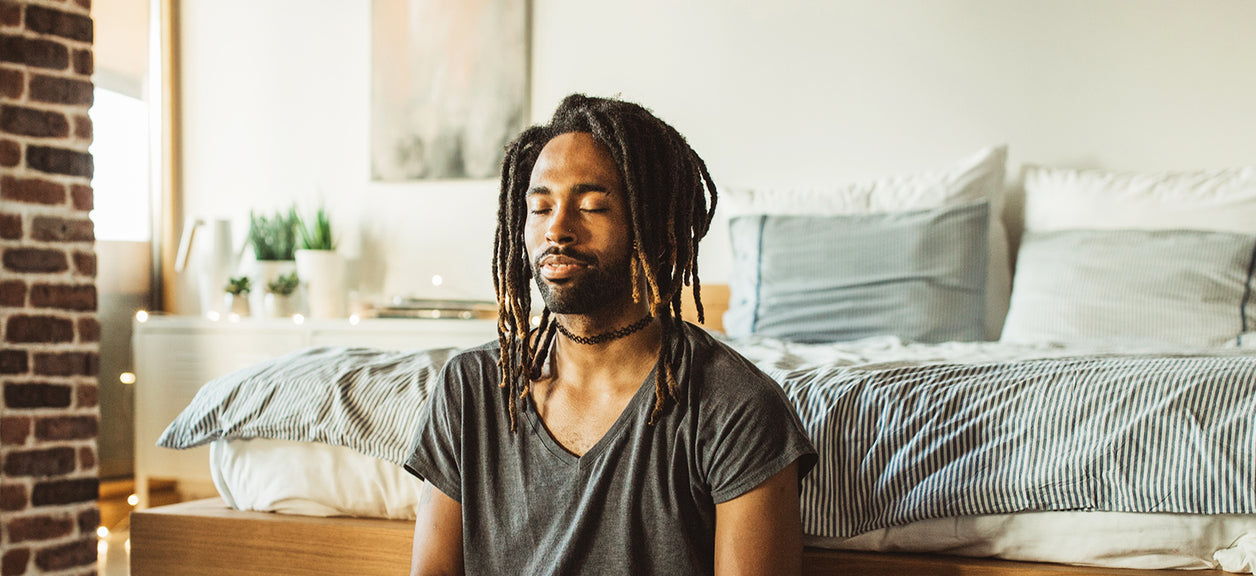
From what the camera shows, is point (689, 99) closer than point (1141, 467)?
No

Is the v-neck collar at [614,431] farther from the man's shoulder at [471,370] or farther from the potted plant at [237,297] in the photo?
the potted plant at [237,297]

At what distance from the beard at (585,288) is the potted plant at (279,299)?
271 cm

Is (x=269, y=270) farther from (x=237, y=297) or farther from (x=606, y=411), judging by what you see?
(x=606, y=411)

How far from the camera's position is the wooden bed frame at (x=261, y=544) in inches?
61.9

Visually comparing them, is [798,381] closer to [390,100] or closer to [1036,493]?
[1036,493]

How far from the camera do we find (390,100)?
386 cm

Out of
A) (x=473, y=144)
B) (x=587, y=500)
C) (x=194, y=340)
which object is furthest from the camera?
(x=473, y=144)

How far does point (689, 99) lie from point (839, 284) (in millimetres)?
1077

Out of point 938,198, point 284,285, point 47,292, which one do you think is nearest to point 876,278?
point 938,198

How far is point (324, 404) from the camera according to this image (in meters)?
1.68

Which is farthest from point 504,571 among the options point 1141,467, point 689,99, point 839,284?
point 689,99

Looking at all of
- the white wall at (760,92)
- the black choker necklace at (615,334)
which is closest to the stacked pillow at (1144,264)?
the white wall at (760,92)

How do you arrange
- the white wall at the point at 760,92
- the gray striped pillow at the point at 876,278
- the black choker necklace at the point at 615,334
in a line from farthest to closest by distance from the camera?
the white wall at the point at 760,92 < the gray striped pillow at the point at 876,278 < the black choker necklace at the point at 615,334

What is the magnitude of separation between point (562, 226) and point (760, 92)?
93.9 inches
